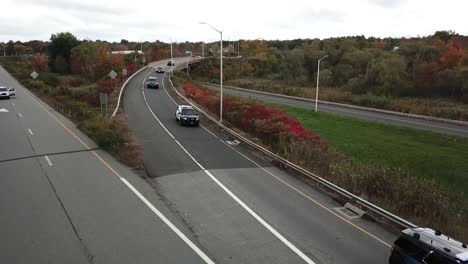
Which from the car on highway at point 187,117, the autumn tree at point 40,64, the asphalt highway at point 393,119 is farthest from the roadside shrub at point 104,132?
the autumn tree at point 40,64

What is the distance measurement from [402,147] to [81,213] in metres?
28.1

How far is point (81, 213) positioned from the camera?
53.3 ft

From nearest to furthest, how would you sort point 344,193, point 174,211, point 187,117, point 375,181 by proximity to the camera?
1. point 174,211
2. point 344,193
3. point 375,181
4. point 187,117

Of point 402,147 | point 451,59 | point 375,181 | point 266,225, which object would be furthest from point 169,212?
point 451,59

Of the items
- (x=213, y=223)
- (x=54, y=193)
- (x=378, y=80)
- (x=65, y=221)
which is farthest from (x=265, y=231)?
(x=378, y=80)

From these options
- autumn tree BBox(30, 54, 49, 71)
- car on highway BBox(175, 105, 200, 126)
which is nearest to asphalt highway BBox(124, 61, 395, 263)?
car on highway BBox(175, 105, 200, 126)

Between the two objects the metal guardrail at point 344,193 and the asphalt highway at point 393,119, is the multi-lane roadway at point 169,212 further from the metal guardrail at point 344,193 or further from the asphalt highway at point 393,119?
the asphalt highway at point 393,119

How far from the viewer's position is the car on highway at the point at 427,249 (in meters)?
10.5

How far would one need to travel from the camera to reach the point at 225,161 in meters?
25.5

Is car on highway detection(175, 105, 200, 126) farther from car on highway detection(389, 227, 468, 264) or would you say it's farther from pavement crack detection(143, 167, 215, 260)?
car on highway detection(389, 227, 468, 264)

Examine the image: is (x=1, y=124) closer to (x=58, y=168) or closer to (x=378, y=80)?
(x=58, y=168)

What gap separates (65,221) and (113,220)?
1590 millimetres

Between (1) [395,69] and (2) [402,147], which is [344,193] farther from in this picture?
(1) [395,69]

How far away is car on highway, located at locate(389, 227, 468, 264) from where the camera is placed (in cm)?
1048
